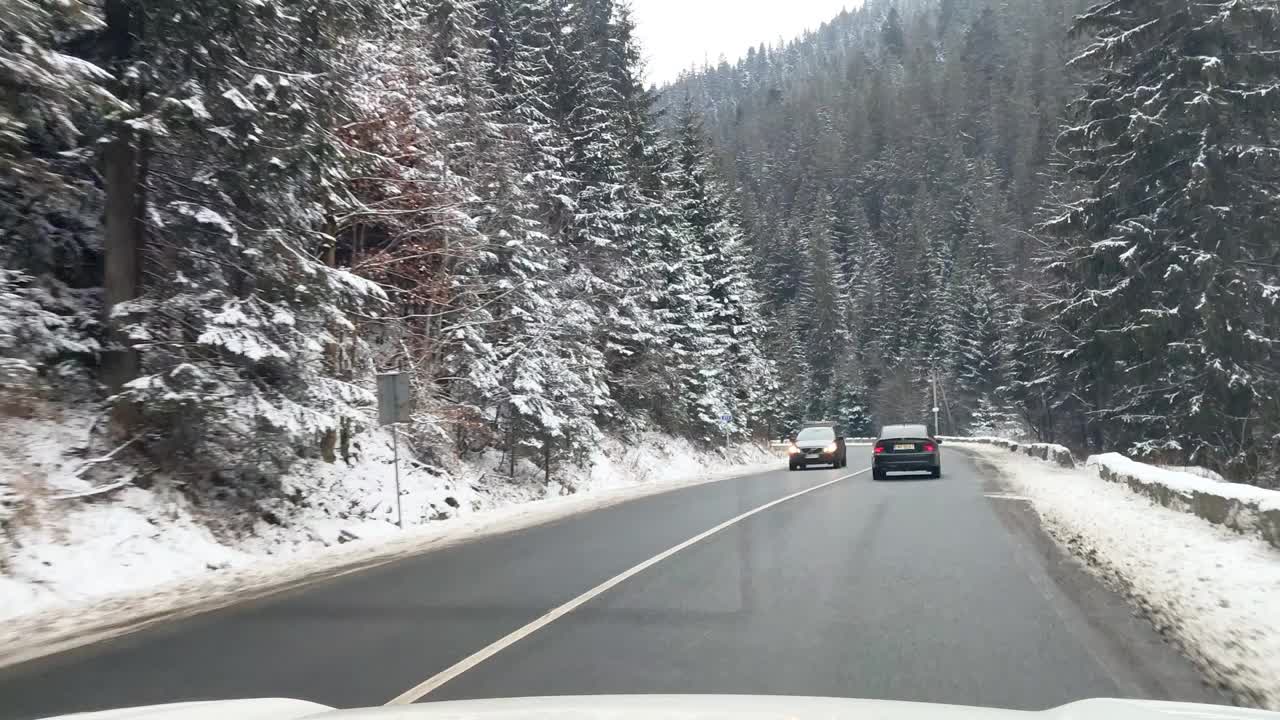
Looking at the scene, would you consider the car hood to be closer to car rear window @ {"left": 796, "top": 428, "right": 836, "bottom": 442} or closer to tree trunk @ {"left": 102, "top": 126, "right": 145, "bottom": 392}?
tree trunk @ {"left": 102, "top": 126, "right": 145, "bottom": 392}

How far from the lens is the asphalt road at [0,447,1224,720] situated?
576cm

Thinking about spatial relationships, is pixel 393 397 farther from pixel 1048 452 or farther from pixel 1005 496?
pixel 1048 452

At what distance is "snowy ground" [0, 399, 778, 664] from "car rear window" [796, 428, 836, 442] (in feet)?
65.2

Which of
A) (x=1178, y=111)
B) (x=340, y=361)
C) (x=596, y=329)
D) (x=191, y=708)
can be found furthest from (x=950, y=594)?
(x=596, y=329)

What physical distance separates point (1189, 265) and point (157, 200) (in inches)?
958

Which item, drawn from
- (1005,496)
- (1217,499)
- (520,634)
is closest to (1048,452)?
(1005,496)

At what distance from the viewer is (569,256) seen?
115ft

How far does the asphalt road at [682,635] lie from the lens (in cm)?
576

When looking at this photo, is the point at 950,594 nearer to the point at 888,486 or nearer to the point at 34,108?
the point at 34,108

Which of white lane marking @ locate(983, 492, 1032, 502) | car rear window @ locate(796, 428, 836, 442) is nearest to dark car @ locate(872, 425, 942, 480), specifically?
white lane marking @ locate(983, 492, 1032, 502)

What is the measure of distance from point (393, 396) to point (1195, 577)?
12.3m

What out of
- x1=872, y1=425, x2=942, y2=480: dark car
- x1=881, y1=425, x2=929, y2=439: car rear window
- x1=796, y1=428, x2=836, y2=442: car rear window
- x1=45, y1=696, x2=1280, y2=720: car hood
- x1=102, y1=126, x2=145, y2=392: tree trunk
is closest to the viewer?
x1=45, y1=696, x2=1280, y2=720: car hood

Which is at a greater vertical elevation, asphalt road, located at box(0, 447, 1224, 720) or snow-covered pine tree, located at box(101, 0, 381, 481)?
snow-covered pine tree, located at box(101, 0, 381, 481)

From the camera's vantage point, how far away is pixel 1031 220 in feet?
243
